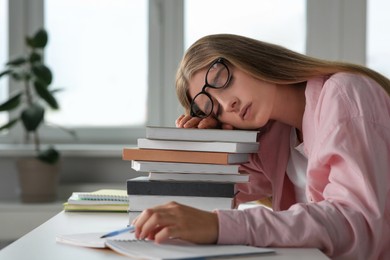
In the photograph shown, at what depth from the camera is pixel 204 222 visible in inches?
42.1

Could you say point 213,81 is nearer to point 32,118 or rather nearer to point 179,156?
point 179,156

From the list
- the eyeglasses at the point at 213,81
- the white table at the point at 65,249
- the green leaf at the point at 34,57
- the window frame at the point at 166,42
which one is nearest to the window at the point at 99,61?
the window frame at the point at 166,42

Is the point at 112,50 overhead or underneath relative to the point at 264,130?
overhead

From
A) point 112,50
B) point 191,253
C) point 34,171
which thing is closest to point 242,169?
point 191,253

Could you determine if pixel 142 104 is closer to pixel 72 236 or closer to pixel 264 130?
pixel 264 130

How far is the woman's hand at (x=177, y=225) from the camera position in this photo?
3.43ft

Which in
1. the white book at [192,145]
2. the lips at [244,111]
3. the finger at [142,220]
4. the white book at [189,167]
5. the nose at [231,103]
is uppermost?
the nose at [231,103]

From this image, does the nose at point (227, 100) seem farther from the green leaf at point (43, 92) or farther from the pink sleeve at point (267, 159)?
the green leaf at point (43, 92)

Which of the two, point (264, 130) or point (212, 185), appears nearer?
point (212, 185)

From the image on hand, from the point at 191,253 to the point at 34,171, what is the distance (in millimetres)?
2243

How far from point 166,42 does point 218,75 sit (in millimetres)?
1941

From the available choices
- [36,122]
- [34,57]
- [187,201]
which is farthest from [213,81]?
[34,57]

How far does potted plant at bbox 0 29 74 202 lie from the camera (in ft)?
10.1

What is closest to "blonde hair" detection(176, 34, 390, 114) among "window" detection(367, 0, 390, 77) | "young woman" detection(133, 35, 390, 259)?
"young woman" detection(133, 35, 390, 259)
